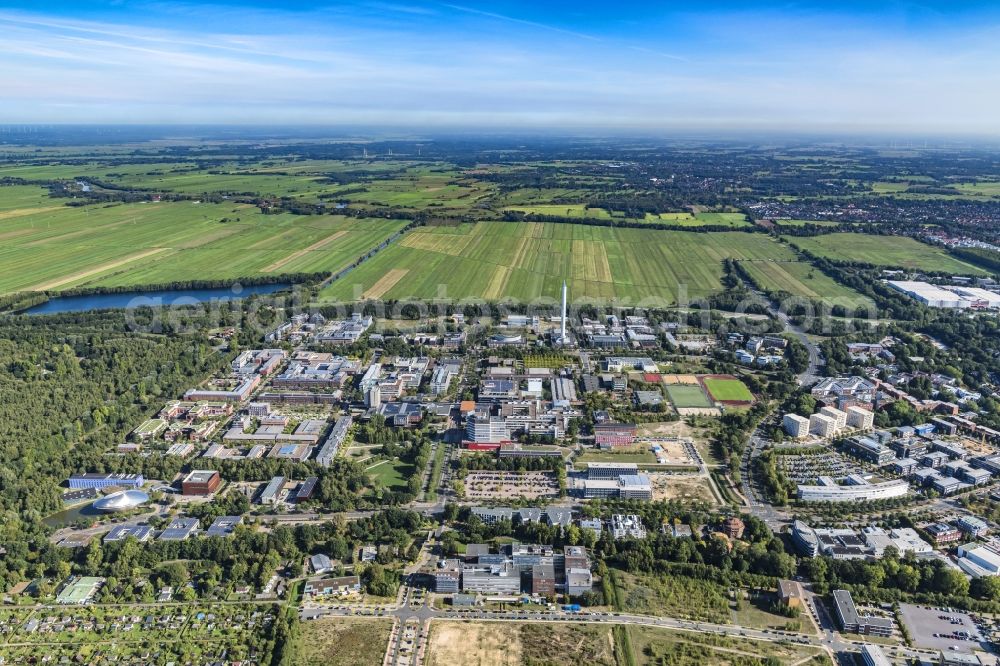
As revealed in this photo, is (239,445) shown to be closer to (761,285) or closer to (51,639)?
(51,639)

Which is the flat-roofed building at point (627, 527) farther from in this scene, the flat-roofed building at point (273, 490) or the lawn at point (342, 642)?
the flat-roofed building at point (273, 490)

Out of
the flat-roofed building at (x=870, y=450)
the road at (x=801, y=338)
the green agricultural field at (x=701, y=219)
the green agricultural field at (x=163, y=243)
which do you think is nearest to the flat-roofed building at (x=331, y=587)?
the flat-roofed building at (x=870, y=450)

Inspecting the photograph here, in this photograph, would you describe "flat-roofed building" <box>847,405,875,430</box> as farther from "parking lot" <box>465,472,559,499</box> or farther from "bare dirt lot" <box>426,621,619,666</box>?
"bare dirt lot" <box>426,621,619,666</box>

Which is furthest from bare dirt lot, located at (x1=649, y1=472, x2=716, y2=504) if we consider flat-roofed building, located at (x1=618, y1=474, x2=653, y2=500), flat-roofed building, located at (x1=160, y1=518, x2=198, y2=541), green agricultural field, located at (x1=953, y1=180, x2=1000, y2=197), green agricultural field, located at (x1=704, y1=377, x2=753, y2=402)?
green agricultural field, located at (x1=953, y1=180, x2=1000, y2=197)

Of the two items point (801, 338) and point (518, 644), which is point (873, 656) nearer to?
point (518, 644)

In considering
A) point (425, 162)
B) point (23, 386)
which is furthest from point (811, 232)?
point (425, 162)
